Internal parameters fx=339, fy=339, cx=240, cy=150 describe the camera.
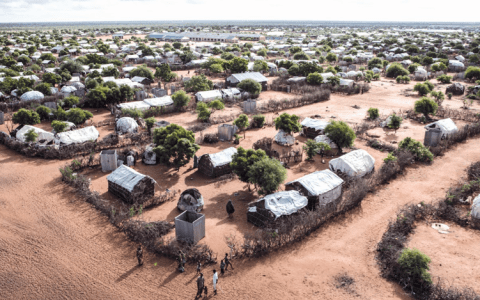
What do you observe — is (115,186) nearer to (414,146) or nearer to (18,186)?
(18,186)

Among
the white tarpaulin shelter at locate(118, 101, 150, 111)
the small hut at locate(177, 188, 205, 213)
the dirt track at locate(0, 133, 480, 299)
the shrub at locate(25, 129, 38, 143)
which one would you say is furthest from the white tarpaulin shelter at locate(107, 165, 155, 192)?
the white tarpaulin shelter at locate(118, 101, 150, 111)

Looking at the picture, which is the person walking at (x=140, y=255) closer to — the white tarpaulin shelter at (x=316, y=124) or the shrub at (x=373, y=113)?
the white tarpaulin shelter at (x=316, y=124)

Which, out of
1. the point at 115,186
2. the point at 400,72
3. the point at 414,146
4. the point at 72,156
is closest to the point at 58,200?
the point at 115,186

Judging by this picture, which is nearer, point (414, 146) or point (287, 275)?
point (287, 275)

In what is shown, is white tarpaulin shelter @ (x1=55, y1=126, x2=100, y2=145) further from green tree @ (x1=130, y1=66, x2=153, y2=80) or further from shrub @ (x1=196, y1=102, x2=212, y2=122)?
green tree @ (x1=130, y1=66, x2=153, y2=80)

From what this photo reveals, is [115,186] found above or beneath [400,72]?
beneath

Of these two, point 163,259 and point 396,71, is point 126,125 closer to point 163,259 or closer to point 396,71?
point 163,259
